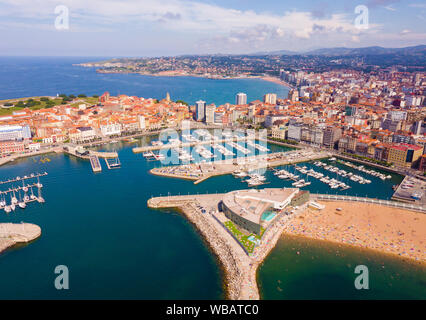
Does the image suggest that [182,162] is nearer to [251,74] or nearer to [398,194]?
[398,194]

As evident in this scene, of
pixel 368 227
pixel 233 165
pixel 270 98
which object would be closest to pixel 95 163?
pixel 233 165

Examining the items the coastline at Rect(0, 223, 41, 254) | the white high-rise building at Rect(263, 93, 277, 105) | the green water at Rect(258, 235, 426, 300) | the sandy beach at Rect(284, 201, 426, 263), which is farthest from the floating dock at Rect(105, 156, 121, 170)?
the white high-rise building at Rect(263, 93, 277, 105)

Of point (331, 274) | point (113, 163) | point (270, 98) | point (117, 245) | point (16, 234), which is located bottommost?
point (331, 274)

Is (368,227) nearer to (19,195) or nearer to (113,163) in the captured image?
(113,163)

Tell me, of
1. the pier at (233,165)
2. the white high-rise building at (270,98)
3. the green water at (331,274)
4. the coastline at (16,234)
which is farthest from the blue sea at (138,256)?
the white high-rise building at (270,98)

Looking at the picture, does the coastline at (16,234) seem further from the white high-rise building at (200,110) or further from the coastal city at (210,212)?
the white high-rise building at (200,110)

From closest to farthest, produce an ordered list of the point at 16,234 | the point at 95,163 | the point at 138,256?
the point at 138,256
the point at 16,234
the point at 95,163

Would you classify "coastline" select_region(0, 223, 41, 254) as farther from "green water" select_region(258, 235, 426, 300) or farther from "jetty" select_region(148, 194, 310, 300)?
"green water" select_region(258, 235, 426, 300)
